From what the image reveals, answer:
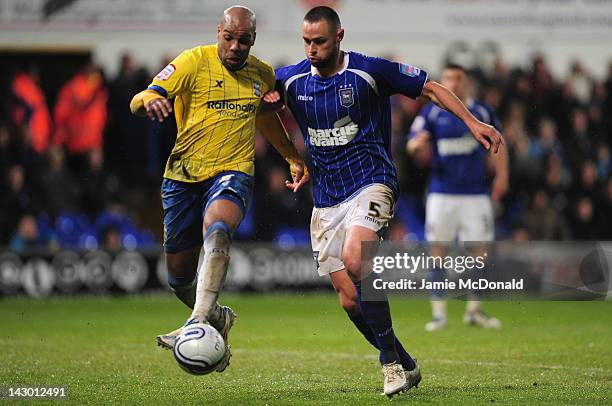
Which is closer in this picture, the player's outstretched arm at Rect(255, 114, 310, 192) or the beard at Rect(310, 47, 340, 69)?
the beard at Rect(310, 47, 340, 69)

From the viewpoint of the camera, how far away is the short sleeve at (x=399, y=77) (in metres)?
8.03

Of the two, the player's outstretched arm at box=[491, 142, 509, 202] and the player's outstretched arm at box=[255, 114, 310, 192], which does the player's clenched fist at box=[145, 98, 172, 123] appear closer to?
the player's outstretched arm at box=[255, 114, 310, 192]

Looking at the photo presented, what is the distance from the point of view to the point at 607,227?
18.0m

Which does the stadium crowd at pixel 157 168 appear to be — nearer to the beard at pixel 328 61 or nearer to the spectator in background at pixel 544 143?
the spectator in background at pixel 544 143

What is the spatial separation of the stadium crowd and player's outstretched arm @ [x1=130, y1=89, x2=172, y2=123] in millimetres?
9474

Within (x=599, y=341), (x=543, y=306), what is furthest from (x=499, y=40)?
(x=599, y=341)

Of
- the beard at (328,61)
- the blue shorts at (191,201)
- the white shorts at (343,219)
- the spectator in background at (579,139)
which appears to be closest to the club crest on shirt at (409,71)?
the beard at (328,61)

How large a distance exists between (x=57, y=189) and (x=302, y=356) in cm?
809

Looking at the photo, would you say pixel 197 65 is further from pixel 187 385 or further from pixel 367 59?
pixel 187 385

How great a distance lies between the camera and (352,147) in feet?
26.6

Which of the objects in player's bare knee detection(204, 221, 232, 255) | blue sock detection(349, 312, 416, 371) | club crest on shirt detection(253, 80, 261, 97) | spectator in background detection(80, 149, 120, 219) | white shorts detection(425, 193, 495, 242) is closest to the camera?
player's bare knee detection(204, 221, 232, 255)

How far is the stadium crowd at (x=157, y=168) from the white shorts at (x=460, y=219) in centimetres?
394

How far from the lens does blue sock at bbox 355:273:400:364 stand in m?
7.80

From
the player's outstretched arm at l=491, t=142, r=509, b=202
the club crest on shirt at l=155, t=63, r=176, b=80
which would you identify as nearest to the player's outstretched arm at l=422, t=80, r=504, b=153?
the club crest on shirt at l=155, t=63, r=176, b=80
